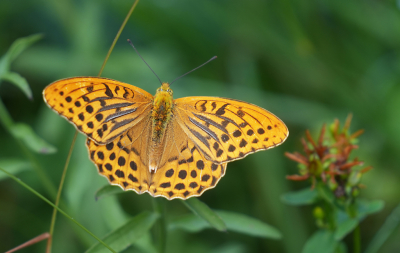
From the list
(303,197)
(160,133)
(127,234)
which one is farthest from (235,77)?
(127,234)

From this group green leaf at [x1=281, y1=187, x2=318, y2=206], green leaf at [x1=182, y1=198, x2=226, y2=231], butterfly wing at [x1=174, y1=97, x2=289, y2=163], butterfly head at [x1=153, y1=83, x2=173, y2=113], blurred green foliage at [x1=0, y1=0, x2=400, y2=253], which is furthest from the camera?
blurred green foliage at [x1=0, y1=0, x2=400, y2=253]

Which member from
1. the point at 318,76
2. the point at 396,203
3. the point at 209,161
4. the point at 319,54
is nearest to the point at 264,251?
the point at 396,203

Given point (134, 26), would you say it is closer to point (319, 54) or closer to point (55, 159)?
point (55, 159)

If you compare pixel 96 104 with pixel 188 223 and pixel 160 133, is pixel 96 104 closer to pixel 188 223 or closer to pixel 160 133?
pixel 160 133

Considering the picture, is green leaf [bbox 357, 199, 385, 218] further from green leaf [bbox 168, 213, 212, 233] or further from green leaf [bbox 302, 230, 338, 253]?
green leaf [bbox 168, 213, 212, 233]

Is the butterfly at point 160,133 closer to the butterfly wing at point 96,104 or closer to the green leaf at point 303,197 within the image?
the butterfly wing at point 96,104

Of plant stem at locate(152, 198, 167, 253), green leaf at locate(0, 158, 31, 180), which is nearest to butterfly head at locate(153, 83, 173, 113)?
plant stem at locate(152, 198, 167, 253)
